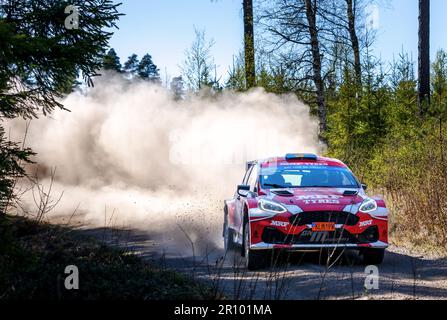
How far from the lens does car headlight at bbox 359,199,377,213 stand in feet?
31.6

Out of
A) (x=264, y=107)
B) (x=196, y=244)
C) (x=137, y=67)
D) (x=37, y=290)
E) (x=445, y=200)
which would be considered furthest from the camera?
(x=137, y=67)

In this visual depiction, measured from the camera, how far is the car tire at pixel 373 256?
9.79m

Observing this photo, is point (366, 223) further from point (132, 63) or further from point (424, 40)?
point (132, 63)

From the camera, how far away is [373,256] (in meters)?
9.87

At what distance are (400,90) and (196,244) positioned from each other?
31.5 feet

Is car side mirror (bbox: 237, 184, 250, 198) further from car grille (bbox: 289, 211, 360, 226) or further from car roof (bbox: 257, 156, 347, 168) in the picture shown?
car grille (bbox: 289, 211, 360, 226)

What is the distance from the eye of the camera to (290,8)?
23.3 m

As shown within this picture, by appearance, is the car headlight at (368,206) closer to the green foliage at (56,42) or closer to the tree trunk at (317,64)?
the green foliage at (56,42)

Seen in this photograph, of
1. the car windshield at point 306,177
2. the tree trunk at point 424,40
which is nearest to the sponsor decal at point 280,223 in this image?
the car windshield at point 306,177

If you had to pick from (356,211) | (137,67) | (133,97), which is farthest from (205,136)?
(137,67)

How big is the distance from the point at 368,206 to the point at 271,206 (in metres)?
1.63

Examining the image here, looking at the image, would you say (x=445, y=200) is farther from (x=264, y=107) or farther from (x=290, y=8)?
Result: (x=290, y=8)

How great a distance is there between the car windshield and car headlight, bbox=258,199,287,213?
826 mm

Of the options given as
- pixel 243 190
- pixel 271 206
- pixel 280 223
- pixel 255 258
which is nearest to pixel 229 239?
pixel 243 190
